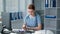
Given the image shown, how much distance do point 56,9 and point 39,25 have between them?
197 millimetres

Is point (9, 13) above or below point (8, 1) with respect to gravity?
below

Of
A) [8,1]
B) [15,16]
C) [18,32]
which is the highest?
[8,1]

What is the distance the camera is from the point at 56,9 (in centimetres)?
110

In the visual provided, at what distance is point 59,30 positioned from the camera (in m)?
1.12

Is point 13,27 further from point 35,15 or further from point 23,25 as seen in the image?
point 35,15

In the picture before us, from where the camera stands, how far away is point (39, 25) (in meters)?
1.12

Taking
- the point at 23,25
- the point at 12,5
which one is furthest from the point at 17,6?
the point at 23,25

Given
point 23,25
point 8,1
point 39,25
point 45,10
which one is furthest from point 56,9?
point 8,1

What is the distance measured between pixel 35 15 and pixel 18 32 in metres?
0.21

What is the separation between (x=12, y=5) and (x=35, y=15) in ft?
0.71

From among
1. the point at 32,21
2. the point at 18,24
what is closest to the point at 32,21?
the point at 32,21

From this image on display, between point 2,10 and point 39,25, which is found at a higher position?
point 2,10

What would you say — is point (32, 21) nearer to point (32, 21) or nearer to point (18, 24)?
point (32, 21)

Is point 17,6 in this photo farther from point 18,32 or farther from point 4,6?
point 18,32
